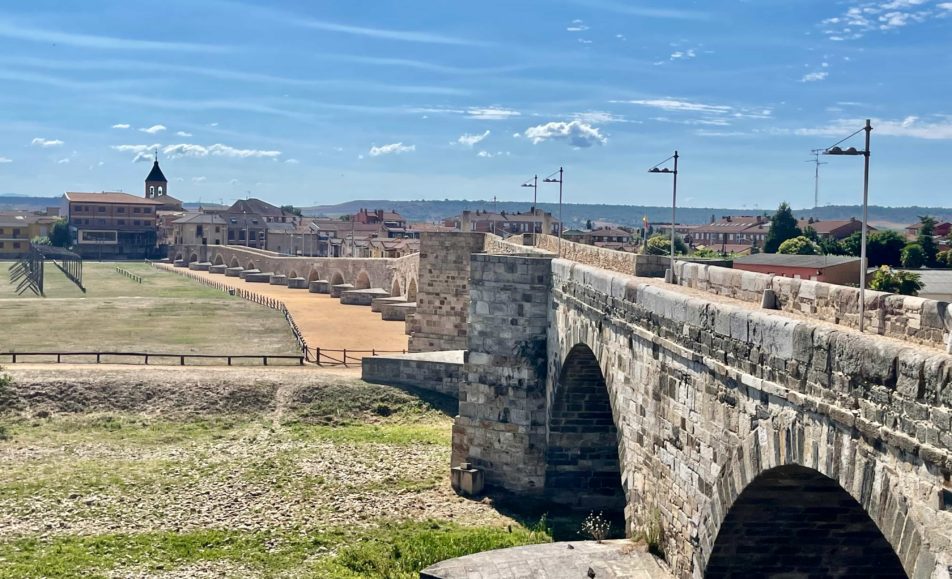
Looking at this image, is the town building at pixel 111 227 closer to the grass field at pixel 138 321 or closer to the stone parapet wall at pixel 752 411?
the grass field at pixel 138 321

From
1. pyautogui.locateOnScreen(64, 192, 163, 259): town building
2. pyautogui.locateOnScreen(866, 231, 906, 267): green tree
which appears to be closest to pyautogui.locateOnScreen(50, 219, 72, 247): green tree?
pyautogui.locateOnScreen(64, 192, 163, 259): town building

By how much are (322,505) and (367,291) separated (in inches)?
1775

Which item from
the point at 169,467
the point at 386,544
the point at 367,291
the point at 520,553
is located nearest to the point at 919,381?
→ the point at 520,553

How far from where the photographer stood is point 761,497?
12.5m

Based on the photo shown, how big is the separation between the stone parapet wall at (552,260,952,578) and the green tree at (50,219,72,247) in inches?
4686

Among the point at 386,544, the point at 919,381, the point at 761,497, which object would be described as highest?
the point at 919,381

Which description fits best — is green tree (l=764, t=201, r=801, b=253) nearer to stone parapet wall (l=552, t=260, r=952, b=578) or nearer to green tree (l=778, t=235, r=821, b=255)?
green tree (l=778, t=235, r=821, b=255)

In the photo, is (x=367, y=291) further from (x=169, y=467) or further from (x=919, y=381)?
(x=919, y=381)

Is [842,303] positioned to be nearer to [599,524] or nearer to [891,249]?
[599,524]

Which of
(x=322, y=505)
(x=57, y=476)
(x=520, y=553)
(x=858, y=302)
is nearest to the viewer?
(x=858, y=302)

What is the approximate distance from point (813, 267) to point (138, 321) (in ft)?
119

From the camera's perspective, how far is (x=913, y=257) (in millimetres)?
47500

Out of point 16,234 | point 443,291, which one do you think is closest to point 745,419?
point 443,291

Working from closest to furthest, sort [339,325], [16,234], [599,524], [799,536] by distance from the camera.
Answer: [799,536], [599,524], [339,325], [16,234]
